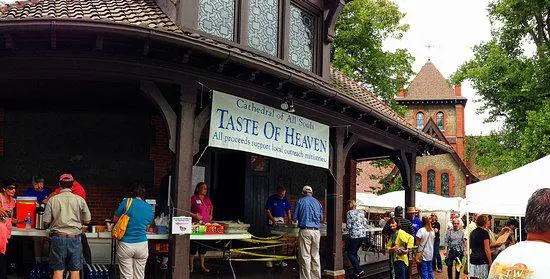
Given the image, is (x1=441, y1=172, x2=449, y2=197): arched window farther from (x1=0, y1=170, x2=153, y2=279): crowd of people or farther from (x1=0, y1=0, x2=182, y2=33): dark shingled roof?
(x1=0, y1=170, x2=153, y2=279): crowd of people

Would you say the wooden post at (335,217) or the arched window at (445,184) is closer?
the wooden post at (335,217)

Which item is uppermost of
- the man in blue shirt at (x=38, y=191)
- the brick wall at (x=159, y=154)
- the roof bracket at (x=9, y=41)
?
the roof bracket at (x=9, y=41)

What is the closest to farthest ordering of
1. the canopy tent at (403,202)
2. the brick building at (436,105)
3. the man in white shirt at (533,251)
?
the man in white shirt at (533,251), the canopy tent at (403,202), the brick building at (436,105)

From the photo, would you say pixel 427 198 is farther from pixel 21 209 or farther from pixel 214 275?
pixel 21 209

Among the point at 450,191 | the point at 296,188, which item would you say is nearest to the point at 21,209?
the point at 296,188

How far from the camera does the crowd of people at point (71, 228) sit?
289 inches

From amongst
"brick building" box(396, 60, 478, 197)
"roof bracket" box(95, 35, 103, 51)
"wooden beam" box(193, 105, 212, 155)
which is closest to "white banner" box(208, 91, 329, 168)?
"wooden beam" box(193, 105, 212, 155)

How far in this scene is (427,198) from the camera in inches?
1043

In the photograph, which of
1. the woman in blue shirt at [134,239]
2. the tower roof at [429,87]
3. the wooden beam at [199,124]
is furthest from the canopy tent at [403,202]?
the tower roof at [429,87]

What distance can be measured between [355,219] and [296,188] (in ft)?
9.68

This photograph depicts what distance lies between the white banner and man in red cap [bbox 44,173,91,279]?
212cm

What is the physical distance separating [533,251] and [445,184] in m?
49.6

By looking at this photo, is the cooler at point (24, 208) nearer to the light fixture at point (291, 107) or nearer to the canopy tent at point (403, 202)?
the light fixture at point (291, 107)

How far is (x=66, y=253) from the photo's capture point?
739 cm
